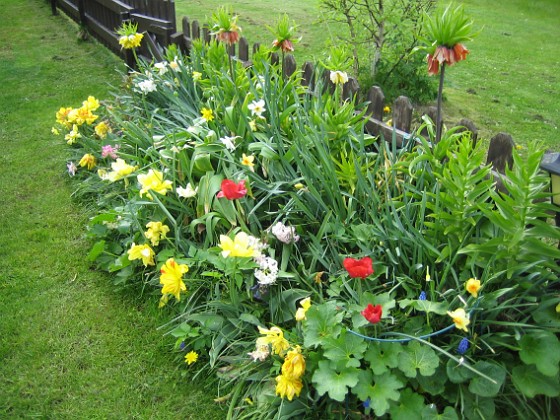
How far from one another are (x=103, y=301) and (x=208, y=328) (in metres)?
0.79

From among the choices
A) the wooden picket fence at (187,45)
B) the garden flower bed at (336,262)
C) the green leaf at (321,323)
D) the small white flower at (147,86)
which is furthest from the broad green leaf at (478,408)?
the small white flower at (147,86)

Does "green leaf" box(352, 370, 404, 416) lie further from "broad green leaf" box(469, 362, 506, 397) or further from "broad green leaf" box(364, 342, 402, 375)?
"broad green leaf" box(469, 362, 506, 397)

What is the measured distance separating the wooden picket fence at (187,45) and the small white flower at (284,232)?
77cm

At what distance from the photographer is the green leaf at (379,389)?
1.96m

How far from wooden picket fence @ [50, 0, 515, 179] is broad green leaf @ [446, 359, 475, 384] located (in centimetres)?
106

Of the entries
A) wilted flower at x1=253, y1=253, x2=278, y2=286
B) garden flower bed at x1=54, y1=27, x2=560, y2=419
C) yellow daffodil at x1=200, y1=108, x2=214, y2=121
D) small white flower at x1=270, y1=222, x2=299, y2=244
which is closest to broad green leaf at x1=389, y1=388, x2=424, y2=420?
garden flower bed at x1=54, y1=27, x2=560, y2=419

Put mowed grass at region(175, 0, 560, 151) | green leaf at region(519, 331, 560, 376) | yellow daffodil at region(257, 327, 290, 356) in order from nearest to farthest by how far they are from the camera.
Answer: green leaf at region(519, 331, 560, 376) < yellow daffodil at region(257, 327, 290, 356) < mowed grass at region(175, 0, 560, 151)

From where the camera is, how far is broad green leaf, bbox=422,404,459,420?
1.98 meters

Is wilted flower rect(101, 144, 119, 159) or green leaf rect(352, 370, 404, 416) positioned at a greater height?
green leaf rect(352, 370, 404, 416)

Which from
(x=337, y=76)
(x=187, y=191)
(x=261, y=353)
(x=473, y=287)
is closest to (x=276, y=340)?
(x=261, y=353)

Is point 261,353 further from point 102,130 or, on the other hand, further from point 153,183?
point 102,130

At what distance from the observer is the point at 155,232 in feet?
9.75

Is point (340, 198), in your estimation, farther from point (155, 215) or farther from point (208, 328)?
point (155, 215)

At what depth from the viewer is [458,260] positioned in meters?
2.39
